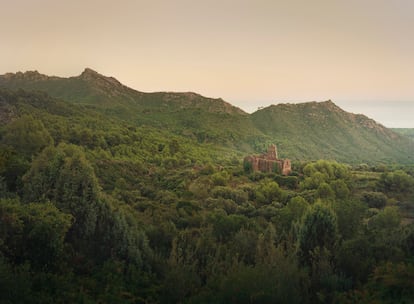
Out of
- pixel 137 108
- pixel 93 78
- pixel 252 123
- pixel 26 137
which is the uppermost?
pixel 93 78

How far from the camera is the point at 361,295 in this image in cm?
1247

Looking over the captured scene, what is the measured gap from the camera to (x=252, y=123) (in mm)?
164750

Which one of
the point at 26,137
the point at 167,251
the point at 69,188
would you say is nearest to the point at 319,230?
the point at 167,251

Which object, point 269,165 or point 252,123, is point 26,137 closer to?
point 269,165

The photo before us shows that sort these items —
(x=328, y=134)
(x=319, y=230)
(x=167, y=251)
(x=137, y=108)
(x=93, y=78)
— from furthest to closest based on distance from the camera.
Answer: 1. (x=93, y=78)
2. (x=137, y=108)
3. (x=328, y=134)
4. (x=167, y=251)
5. (x=319, y=230)

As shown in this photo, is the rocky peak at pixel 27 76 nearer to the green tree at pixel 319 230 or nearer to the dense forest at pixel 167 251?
the dense forest at pixel 167 251

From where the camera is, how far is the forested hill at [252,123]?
127625 mm

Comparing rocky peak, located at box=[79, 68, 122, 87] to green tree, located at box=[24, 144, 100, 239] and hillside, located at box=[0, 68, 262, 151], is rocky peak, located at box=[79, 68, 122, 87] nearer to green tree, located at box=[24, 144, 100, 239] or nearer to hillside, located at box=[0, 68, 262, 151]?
hillside, located at box=[0, 68, 262, 151]

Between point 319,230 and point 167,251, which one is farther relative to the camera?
point 167,251

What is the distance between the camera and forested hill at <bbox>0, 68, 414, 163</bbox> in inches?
5025

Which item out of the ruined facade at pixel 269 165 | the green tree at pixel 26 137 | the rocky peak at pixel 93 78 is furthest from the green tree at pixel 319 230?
the rocky peak at pixel 93 78

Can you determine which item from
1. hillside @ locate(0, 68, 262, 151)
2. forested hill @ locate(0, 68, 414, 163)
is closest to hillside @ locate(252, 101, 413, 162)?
forested hill @ locate(0, 68, 414, 163)

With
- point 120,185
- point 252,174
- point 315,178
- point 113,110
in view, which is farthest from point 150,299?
point 113,110

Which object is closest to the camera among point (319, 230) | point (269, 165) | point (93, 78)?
point (319, 230)
